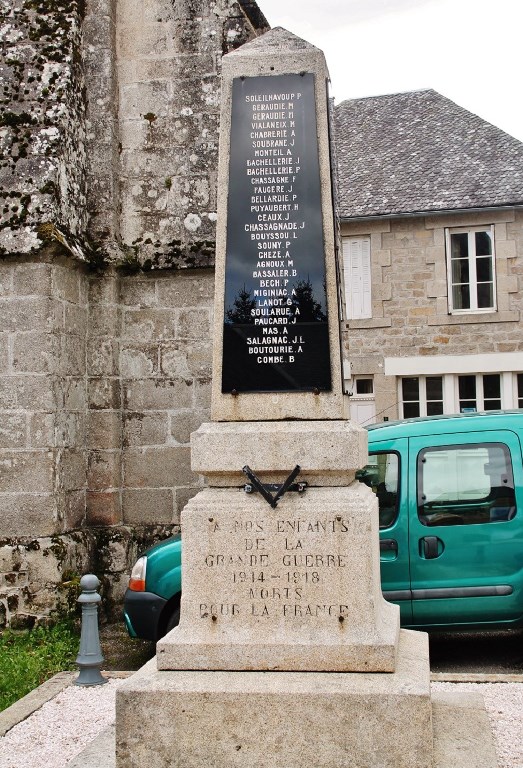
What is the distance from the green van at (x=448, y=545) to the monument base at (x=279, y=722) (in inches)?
105

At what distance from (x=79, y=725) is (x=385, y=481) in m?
2.83

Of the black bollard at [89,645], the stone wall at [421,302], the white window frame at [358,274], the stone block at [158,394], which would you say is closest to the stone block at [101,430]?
the stone block at [158,394]

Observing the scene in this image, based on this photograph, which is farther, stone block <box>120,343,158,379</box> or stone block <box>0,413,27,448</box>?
A: stone block <box>120,343,158,379</box>

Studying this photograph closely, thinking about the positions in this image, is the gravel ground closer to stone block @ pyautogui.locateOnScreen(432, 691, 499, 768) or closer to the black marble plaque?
stone block @ pyautogui.locateOnScreen(432, 691, 499, 768)

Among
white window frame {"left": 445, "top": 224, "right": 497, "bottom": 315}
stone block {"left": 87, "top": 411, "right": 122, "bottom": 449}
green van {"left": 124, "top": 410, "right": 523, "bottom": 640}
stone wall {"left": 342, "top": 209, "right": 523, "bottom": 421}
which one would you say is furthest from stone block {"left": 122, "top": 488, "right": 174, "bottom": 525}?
white window frame {"left": 445, "top": 224, "right": 497, "bottom": 315}

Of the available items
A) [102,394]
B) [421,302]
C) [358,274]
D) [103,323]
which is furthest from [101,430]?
[358,274]

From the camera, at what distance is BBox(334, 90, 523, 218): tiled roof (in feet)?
70.3

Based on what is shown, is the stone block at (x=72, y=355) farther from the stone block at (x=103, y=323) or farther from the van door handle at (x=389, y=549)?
the van door handle at (x=389, y=549)

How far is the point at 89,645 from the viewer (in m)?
6.66

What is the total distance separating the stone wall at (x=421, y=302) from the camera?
21359mm

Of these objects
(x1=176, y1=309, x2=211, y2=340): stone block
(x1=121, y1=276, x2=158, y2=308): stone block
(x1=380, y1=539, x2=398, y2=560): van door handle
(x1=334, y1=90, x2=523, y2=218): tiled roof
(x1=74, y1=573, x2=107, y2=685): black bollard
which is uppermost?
(x1=334, y1=90, x2=523, y2=218): tiled roof

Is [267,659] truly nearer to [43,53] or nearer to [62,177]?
[62,177]

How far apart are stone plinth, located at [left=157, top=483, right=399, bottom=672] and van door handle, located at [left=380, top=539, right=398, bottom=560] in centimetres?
244

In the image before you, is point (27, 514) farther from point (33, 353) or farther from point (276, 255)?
point (276, 255)
